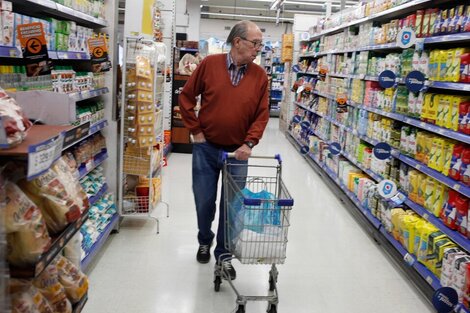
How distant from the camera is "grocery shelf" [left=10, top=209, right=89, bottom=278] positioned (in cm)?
139

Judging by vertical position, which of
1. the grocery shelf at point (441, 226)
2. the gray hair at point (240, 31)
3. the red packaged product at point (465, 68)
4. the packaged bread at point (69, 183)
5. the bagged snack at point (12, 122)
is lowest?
the grocery shelf at point (441, 226)

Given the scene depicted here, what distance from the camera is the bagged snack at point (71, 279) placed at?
1776 mm

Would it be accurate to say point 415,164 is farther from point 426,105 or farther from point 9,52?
point 9,52

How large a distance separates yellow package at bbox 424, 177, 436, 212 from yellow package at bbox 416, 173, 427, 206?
0.04m

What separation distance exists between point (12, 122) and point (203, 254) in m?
2.86

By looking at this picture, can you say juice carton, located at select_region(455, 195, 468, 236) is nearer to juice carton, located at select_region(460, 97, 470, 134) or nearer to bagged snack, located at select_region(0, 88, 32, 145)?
juice carton, located at select_region(460, 97, 470, 134)

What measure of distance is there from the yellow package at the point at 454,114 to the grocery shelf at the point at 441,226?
0.71m

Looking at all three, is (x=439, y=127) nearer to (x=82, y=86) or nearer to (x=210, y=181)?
(x=210, y=181)

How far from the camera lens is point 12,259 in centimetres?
140

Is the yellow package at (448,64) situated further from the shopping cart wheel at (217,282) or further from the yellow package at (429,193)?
the shopping cart wheel at (217,282)

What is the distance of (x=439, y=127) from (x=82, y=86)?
110 inches

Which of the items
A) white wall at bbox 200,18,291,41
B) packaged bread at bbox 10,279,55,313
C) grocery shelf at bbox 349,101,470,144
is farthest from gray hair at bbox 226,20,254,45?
white wall at bbox 200,18,291,41

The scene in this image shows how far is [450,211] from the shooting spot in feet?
11.5

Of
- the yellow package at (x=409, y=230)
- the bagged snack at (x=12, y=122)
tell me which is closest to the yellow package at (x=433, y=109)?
the yellow package at (x=409, y=230)
